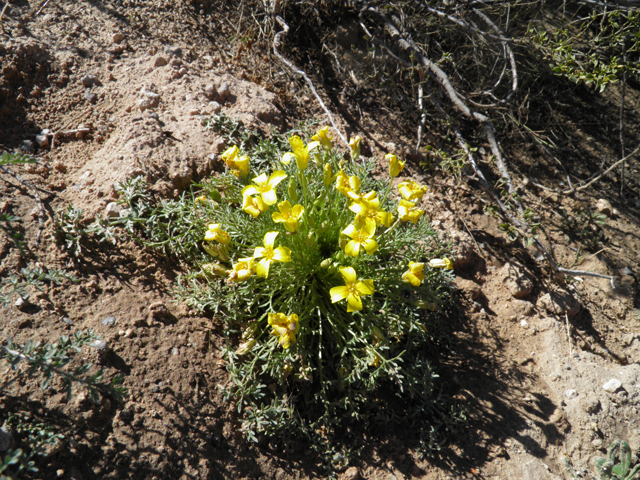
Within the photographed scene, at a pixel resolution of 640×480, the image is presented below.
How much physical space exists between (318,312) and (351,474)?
89 cm

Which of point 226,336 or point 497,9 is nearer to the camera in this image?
point 226,336

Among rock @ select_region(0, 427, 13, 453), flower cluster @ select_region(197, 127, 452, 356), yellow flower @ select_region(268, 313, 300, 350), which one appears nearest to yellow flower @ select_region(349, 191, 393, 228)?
flower cluster @ select_region(197, 127, 452, 356)

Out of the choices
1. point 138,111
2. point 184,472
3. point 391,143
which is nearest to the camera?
point 184,472

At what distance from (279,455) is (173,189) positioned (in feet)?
5.98

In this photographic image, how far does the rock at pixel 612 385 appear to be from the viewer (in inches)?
105

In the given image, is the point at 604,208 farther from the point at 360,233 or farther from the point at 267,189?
the point at 267,189

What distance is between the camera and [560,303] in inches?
125

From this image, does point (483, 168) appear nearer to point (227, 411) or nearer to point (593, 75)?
point (593, 75)

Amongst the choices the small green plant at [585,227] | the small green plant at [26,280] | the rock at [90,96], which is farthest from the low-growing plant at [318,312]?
the small green plant at [585,227]

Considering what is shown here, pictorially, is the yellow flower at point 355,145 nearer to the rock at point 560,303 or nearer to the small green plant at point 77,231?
the small green plant at point 77,231

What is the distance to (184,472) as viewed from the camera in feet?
6.48

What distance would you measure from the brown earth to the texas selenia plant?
→ 0.21m

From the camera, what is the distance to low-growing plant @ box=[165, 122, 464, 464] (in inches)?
87.1

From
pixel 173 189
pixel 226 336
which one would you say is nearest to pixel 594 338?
pixel 226 336
